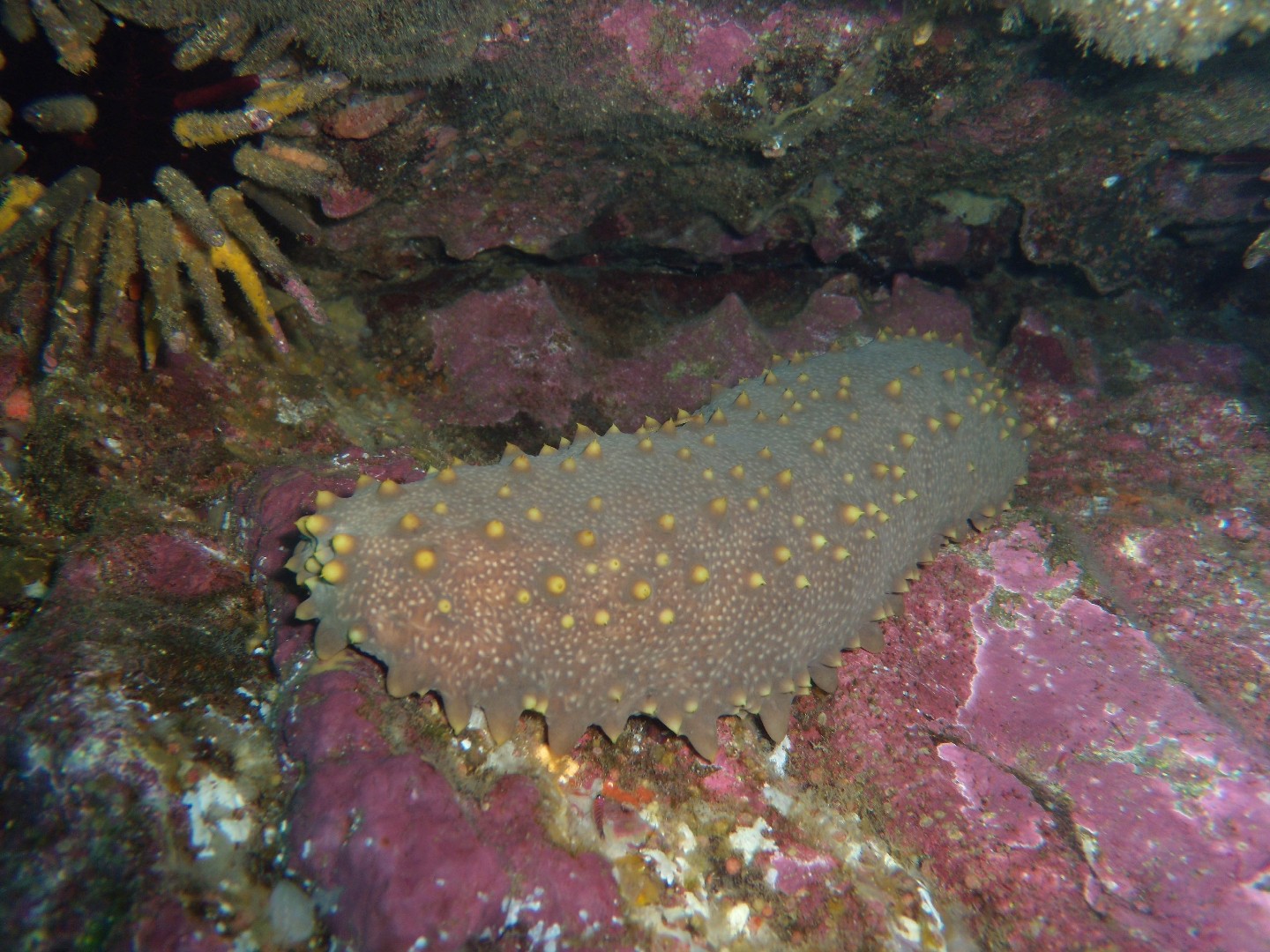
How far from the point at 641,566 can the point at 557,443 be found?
1.75 metres

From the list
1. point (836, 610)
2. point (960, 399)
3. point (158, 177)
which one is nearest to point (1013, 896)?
point (836, 610)

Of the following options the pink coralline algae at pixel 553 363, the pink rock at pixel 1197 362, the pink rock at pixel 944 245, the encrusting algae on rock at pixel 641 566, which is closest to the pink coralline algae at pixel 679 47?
the pink coralline algae at pixel 553 363

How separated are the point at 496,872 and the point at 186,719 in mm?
1052

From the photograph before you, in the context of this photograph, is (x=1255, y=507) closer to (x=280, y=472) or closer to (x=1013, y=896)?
(x=1013, y=896)

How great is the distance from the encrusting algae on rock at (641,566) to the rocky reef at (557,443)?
225 mm

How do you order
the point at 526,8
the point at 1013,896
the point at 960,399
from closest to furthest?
the point at 1013,896 < the point at 526,8 < the point at 960,399

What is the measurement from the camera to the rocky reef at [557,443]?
5.78 ft

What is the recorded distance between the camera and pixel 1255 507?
3176 mm

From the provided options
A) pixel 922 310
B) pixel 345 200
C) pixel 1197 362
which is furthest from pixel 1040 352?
pixel 345 200

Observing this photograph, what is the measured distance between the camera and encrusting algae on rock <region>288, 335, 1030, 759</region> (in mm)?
1872

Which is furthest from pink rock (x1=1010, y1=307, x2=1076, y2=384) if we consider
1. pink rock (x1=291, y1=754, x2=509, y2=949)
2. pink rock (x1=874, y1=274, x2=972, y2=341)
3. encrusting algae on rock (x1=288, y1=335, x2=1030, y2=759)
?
pink rock (x1=291, y1=754, x2=509, y2=949)

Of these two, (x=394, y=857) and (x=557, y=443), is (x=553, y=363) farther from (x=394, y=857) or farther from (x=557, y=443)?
(x=394, y=857)

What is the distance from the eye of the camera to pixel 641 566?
202 centimetres

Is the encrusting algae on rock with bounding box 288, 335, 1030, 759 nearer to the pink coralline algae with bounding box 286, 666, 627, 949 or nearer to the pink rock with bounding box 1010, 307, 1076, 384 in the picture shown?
the pink coralline algae with bounding box 286, 666, 627, 949
